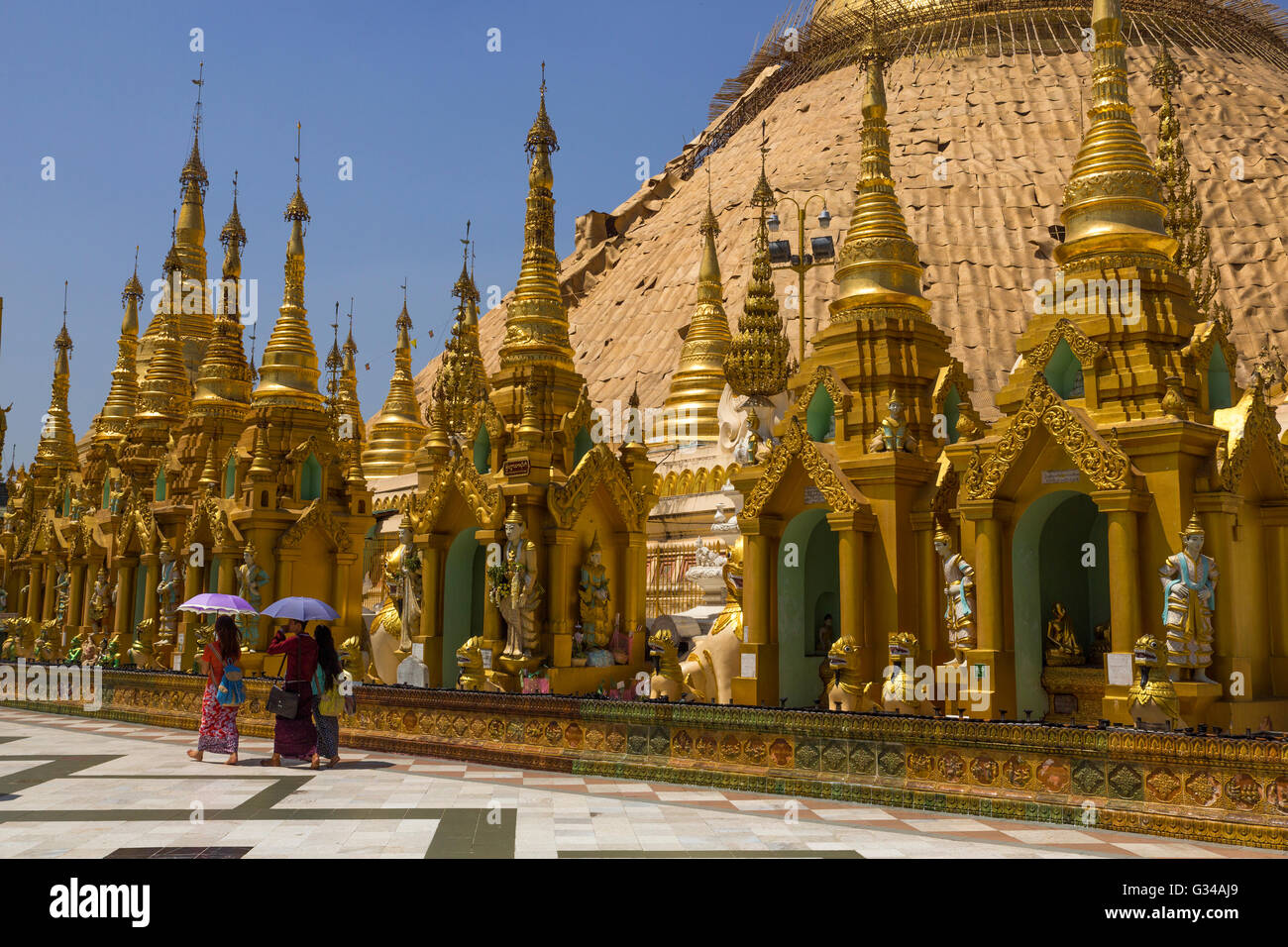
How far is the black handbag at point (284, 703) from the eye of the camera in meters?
14.3

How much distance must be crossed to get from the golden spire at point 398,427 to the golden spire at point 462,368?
7939mm

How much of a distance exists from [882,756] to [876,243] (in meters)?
7.42

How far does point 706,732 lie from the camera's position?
41.3 ft

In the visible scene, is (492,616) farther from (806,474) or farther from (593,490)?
(806,474)

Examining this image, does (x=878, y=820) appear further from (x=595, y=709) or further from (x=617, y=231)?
(x=617, y=231)

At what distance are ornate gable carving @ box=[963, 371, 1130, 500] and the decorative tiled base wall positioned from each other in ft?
9.18

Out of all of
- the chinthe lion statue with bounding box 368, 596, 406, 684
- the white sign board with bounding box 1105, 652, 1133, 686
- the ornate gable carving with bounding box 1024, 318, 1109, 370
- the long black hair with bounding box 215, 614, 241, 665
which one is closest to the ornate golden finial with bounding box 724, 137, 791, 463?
the chinthe lion statue with bounding box 368, 596, 406, 684

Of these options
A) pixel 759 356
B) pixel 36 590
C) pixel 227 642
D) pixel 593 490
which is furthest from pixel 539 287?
pixel 36 590

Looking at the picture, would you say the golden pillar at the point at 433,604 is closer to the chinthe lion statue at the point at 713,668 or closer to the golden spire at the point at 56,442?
the chinthe lion statue at the point at 713,668

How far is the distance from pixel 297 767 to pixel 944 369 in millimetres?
9356

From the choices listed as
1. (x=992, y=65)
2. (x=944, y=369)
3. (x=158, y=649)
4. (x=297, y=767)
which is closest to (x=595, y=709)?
(x=297, y=767)

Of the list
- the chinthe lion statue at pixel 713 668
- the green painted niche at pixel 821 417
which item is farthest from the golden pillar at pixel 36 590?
the green painted niche at pixel 821 417

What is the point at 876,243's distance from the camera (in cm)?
1588
